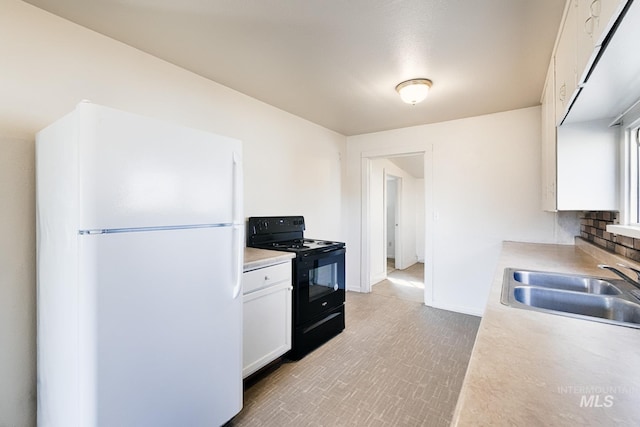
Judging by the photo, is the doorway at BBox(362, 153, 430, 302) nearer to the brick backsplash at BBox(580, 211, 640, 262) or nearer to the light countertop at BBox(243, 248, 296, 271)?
the brick backsplash at BBox(580, 211, 640, 262)

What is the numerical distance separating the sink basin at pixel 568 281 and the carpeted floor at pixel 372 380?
926mm

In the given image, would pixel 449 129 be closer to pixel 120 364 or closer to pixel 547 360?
pixel 547 360

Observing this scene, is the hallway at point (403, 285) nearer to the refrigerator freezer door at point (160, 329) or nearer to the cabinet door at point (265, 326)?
the cabinet door at point (265, 326)

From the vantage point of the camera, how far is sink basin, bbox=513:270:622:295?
1.47 m

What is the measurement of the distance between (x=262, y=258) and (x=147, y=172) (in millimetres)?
1047

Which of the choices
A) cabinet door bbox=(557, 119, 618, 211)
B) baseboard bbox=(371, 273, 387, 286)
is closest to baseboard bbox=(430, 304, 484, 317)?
baseboard bbox=(371, 273, 387, 286)

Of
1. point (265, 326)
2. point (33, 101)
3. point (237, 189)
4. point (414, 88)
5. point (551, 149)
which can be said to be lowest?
point (265, 326)

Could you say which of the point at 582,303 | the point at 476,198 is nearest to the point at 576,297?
the point at 582,303

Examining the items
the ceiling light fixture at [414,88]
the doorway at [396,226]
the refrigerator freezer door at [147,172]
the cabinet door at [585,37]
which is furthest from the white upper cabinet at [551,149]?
the refrigerator freezer door at [147,172]

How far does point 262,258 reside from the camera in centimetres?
210

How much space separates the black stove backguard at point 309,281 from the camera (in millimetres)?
2395

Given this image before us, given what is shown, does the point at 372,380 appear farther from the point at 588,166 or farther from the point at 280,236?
the point at 588,166

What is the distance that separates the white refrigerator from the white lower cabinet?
1.18 feet

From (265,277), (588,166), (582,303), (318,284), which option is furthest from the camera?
(318,284)
